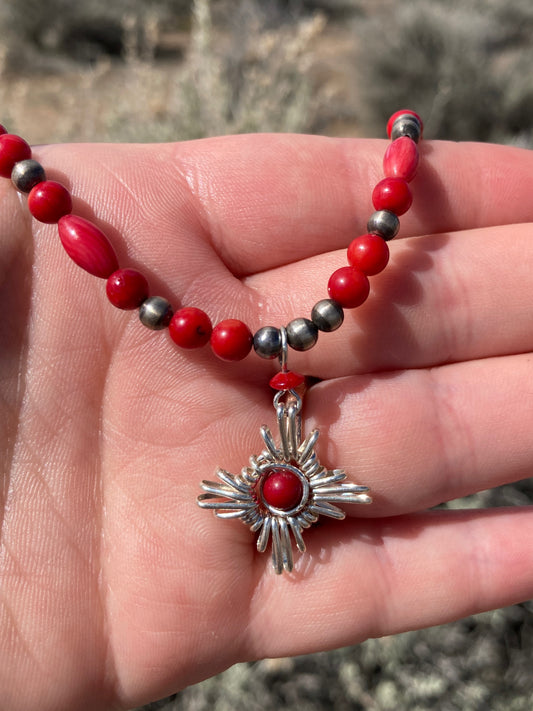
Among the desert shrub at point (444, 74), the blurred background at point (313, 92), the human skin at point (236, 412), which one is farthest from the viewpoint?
the desert shrub at point (444, 74)

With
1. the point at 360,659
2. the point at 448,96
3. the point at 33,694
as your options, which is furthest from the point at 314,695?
the point at 448,96

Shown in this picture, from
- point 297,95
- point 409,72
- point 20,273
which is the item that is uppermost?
point 409,72

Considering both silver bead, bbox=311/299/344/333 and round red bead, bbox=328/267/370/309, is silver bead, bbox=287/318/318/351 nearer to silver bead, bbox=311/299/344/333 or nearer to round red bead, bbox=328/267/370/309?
silver bead, bbox=311/299/344/333

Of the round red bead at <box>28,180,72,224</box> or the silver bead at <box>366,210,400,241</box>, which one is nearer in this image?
the round red bead at <box>28,180,72,224</box>

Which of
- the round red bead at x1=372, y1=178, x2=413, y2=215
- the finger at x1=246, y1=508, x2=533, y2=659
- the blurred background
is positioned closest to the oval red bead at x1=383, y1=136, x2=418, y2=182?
the round red bead at x1=372, y1=178, x2=413, y2=215

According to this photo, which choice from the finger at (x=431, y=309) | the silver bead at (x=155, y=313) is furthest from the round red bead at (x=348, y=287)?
the silver bead at (x=155, y=313)

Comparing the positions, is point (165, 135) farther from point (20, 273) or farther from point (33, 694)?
point (33, 694)

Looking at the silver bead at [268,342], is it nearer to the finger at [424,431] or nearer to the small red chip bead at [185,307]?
the small red chip bead at [185,307]
